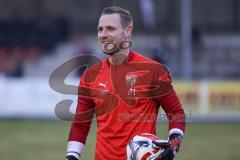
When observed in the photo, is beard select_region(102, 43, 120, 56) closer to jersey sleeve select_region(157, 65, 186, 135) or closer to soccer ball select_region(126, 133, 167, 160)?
jersey sleeve select_region(157, 65, 186, 135)

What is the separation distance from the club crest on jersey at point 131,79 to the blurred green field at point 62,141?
270 inches

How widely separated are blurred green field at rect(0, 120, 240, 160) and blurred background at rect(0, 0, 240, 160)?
2cm

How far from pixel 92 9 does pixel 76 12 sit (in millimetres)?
675

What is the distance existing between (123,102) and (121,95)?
0.27 feet

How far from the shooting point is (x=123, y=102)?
18.4 ft

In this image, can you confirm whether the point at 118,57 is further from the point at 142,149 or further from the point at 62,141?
the point at 62,141

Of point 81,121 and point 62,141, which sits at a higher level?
point 81,121

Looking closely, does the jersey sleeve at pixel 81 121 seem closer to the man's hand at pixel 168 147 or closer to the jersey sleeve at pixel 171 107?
the jersey sleeve at pixel 171 107

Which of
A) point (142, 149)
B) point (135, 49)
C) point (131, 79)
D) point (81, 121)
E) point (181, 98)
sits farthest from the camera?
point (135, 49)

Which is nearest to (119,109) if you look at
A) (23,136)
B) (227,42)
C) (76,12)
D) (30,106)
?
(23,136)

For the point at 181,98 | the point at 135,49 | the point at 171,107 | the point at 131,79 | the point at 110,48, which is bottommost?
the point at 181,98

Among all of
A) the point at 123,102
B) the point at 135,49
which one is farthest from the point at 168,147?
the point at 135,49

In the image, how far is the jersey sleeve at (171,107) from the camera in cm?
555

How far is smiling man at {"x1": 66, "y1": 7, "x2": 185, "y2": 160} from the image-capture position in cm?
552
